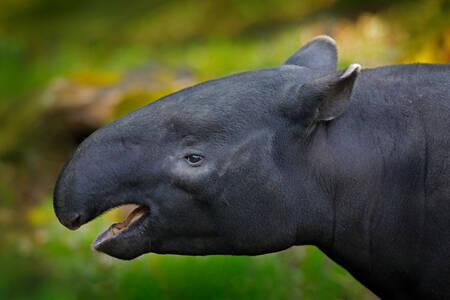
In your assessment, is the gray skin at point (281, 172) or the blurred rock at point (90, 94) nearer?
the gray skin at point (281, 172)

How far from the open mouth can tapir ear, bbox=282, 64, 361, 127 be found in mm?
839

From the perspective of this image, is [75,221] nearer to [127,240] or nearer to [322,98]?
[127,240]

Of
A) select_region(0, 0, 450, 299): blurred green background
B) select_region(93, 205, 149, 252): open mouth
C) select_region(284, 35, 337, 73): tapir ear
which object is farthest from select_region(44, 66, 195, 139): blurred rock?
select_region(93, 205, 149, 252): open mouth

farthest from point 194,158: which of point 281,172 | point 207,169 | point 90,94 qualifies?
point 90,94

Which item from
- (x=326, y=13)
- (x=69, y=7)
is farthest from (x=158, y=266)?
(x=69, y=7)

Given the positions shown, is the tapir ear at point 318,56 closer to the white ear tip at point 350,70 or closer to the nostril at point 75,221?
the white ear tip at point 350,70

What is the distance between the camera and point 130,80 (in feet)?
30.6

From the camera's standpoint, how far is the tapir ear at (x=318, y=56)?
13.9 feet

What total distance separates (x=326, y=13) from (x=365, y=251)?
21.6 ft

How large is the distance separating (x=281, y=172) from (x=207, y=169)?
1.14 feet

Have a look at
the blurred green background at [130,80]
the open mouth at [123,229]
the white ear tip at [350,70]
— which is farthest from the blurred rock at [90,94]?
the white ear tip at [350,70]

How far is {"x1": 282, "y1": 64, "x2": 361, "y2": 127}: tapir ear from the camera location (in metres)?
3.57

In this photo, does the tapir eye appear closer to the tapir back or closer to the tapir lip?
the tapir lip

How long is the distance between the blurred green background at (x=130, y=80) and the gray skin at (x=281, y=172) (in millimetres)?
1882
